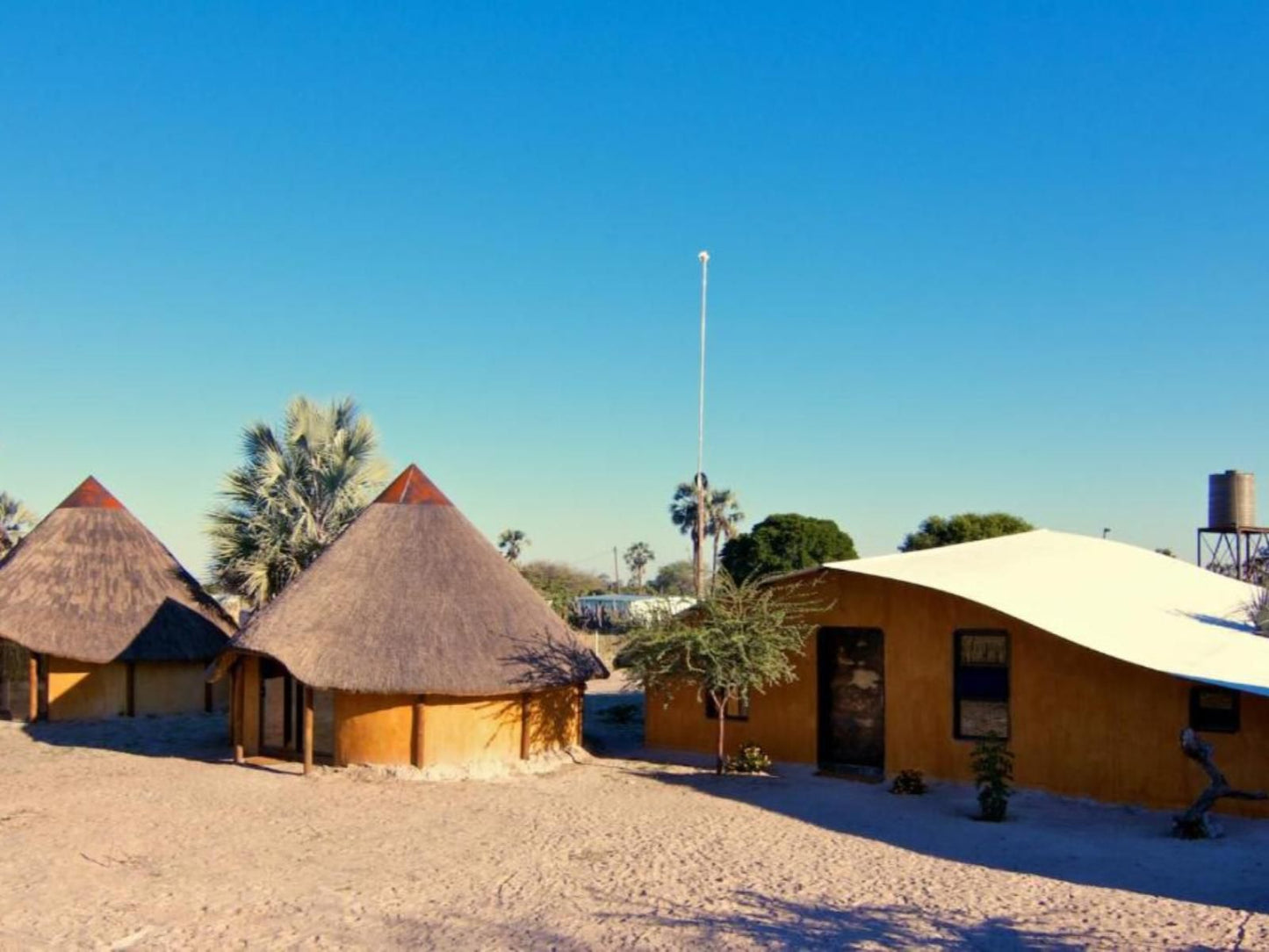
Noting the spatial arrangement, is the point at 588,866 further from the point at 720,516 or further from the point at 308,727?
the point at 720,516

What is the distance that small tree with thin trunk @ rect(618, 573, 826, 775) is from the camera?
1650cm

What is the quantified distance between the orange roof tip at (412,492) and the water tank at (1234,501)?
24.0m

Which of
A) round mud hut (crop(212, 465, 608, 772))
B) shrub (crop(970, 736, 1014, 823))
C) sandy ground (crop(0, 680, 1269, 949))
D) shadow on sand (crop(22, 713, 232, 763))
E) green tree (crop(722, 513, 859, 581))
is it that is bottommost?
shadow on sand (crop(22, 713, 232, 763))

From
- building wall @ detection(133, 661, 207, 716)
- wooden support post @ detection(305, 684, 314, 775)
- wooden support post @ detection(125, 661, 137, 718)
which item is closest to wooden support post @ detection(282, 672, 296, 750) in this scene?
wooden support post @ detection(305, 684, 314, 775)

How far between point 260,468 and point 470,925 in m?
17.3

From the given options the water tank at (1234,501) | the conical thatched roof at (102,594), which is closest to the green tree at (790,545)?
the water tank at (1234,501)

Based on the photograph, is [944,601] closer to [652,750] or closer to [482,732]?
[652,750]

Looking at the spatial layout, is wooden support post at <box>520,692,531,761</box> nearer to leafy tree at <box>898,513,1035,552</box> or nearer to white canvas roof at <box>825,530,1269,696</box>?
white canvas roof at <box>825,530,1269,696</box>

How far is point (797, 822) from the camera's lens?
13.9 meters

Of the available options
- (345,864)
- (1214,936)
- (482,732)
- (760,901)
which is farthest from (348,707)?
(1214,936)

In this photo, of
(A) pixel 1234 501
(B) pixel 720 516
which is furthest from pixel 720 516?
(A) pixel 1234 501

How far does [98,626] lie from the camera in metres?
22.5

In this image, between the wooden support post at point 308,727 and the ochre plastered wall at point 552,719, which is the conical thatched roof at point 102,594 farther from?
the ochre plastered wall at point 552,719

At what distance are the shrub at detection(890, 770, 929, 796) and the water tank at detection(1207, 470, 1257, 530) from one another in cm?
2039
